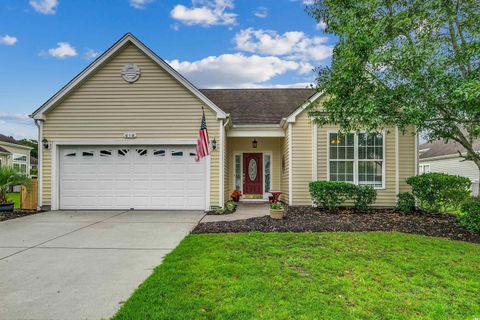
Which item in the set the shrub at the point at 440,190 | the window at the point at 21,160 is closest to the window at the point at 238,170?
the shrub at the point at 440,190

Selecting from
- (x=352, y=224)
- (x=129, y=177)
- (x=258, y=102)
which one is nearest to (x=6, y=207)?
(x=129, y=177)

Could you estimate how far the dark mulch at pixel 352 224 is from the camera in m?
7.05

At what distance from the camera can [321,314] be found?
118 inches

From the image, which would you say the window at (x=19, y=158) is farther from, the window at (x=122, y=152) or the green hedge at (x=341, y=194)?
the green hedge at (x=341, y=194)

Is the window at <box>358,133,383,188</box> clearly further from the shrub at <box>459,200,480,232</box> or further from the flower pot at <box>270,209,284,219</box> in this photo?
the flower pot at <box>270,209,284,219</box>

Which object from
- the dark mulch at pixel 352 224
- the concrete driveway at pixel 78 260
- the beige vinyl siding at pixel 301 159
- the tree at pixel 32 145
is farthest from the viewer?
the tree at pixel 32 145

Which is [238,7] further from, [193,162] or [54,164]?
[54,164]

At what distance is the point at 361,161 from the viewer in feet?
35.1

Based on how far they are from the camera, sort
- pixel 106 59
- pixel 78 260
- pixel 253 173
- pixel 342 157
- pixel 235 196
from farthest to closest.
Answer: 1. pixel 253 173
2. pixel 235 196
3. pixel 342 157
4. pixel 106 59
5. pixel 78 260

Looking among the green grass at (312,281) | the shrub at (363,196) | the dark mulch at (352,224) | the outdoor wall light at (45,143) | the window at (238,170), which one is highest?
the outdoor wall light at (45,143)

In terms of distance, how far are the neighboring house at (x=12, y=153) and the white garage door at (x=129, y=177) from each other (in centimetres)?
1640

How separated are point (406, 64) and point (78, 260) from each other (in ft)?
24.3

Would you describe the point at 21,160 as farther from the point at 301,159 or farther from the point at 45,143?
the point at 301,159

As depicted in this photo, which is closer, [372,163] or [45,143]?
[45,143]
